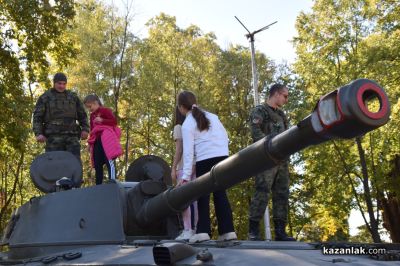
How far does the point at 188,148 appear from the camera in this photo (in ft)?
19.1

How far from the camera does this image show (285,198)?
6.71 m

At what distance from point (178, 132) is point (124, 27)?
21.0m

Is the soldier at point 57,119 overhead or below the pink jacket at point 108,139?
overhead

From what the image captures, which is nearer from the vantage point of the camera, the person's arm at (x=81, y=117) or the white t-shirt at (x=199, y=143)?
the white t-shirt at (x=199, y=143)

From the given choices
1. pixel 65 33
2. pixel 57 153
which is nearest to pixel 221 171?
pixel 57 153

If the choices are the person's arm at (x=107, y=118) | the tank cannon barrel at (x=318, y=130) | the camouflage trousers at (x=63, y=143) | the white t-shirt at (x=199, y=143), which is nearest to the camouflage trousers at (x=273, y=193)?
the white t-shirt at (x=199, y=143)

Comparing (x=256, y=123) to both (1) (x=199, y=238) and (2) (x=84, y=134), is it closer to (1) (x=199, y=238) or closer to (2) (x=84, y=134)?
(1) (x=199, y=238)

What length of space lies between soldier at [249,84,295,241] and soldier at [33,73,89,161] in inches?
111

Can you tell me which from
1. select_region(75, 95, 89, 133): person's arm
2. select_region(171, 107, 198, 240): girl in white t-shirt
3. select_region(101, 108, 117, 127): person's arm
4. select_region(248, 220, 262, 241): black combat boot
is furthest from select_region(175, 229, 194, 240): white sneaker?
select_region(75, 95, 89, 133): person's arm

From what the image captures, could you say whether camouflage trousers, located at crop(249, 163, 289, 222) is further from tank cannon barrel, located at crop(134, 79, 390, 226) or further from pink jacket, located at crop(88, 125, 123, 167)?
pink jacket, located at crop(88, 125, 123, 167)

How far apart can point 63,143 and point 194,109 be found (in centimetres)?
287

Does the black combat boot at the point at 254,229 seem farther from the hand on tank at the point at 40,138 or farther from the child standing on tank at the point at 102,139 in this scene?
the hand on tank at the point at 40,138

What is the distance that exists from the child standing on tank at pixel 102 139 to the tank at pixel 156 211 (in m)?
0.43

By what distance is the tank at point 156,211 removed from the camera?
3.39 m
